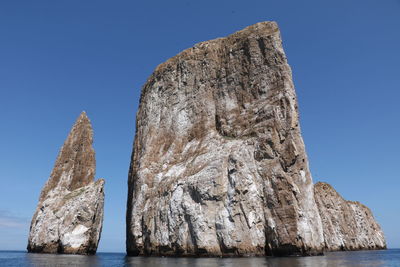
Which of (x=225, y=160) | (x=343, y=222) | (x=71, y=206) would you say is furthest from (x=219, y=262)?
(x=343, y=222)

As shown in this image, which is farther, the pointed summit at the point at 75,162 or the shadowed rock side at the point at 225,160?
the pointed summit at the point at 75,162

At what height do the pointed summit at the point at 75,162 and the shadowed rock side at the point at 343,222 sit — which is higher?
the pointed summit at the point at 75,162

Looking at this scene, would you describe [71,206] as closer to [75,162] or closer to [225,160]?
[75,162]

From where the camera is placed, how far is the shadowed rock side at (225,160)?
36062 millimetres

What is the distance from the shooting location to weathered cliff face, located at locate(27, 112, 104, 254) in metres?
53.0

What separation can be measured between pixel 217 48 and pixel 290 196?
2459 cm

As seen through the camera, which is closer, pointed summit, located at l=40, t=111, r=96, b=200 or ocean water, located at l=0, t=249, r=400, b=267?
ocean water, located at l=0, t=249, r=400, b=267

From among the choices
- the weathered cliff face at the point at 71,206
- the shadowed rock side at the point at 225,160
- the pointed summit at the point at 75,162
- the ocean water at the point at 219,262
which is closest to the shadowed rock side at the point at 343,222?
the ocean water at the point at 219,262

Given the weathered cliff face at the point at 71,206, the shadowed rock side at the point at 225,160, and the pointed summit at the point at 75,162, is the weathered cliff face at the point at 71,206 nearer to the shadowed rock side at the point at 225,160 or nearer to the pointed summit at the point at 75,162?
the pointed summit at the point at 75,162

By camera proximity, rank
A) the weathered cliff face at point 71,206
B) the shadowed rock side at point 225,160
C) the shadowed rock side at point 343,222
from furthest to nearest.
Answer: the shadowed rock side at point 343,222 → the weathered cliff face at point 71,206 → the shadowed rock side at point 225,160

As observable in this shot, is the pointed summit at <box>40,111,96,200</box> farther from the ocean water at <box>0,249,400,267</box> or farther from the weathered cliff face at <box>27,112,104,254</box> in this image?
the ocean water at <box>0,249,400,267</box>

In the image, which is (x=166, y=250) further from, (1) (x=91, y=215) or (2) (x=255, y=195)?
(1) (x=91, y=215)

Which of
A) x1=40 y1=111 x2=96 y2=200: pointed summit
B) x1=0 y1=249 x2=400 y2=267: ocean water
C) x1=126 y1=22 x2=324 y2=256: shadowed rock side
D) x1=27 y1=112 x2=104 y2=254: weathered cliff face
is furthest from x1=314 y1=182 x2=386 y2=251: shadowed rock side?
x1=40 y1=111 x2=96 y2=200: pointed summit

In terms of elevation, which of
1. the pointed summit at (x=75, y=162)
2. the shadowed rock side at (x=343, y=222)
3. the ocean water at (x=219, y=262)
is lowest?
the ocean water at (x=219, y=262)
